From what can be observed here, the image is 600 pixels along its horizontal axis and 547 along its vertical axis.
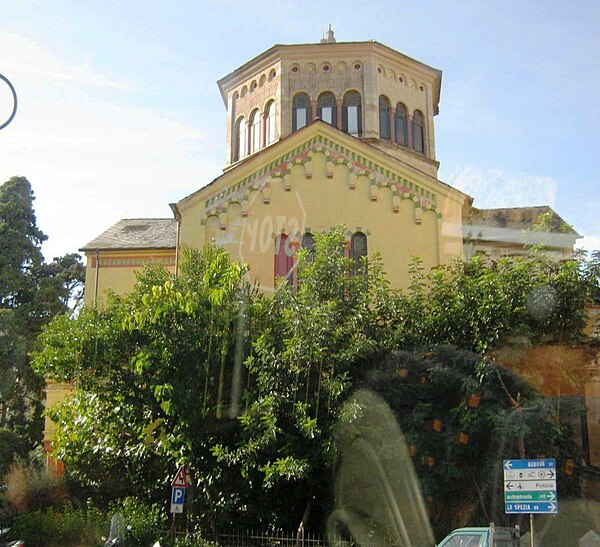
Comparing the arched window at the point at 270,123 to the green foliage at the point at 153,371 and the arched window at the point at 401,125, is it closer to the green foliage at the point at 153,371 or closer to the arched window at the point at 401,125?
the arched window at the point at 401,125

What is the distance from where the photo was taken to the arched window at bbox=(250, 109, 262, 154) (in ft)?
92.6

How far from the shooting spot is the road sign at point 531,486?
1025 centimetres

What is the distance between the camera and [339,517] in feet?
53.2

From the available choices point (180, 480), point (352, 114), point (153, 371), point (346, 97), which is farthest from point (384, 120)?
point (180, 480)

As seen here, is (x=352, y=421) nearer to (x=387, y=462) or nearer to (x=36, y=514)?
(x=387, y=462)

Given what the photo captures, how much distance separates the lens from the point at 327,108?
27469 millimetres

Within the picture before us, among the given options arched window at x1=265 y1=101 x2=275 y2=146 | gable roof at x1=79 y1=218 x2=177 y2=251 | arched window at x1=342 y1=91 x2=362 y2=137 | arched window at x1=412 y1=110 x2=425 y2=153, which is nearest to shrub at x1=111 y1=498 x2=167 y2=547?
gable roof at x1=79 y1=218 x2=177 y2=251

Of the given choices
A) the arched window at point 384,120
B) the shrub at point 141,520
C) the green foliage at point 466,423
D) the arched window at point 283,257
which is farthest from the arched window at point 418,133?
the shrub at point 141,520

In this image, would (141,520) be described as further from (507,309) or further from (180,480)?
(507,309)

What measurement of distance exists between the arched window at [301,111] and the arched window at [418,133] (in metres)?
3.94

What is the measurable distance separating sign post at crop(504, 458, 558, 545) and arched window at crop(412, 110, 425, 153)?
18831mm

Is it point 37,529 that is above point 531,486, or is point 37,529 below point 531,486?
below

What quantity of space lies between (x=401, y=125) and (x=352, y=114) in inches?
75.7

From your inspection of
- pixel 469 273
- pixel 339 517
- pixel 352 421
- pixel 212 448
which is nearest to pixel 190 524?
pixel 212 448
